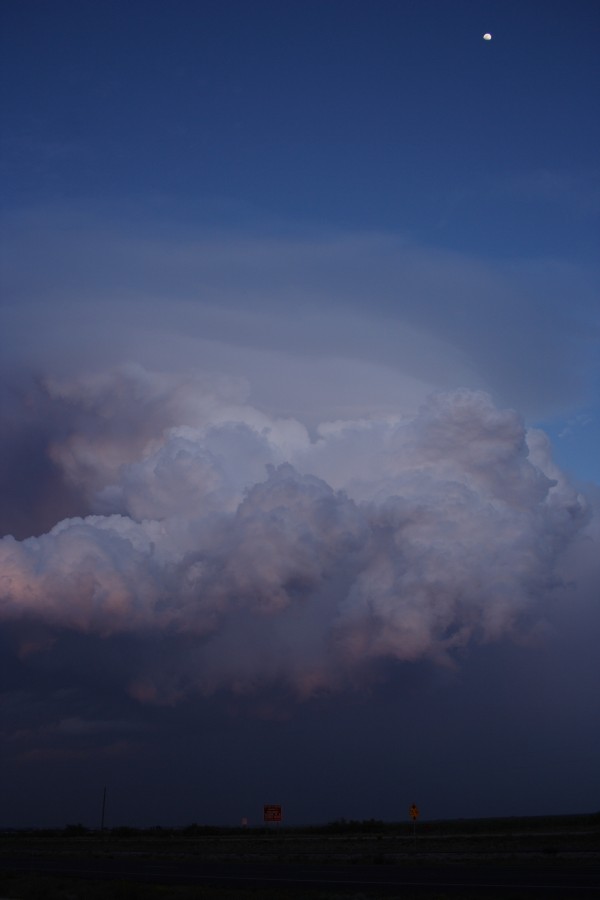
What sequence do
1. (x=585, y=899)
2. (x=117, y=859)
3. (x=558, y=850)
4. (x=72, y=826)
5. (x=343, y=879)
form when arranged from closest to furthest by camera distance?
(x=585, y=899), (x=343, y=879), (x=558, y=850), (x=117, y=859), (x=72, y=826)

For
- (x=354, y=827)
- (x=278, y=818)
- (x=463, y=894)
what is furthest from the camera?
(x=354, y=827)

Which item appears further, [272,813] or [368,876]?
[272,813]

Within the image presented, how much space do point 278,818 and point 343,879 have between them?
2564 inches

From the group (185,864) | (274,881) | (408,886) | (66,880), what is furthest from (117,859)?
(408,886)

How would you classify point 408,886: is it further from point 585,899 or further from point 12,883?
point 12,883

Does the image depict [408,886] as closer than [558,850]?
Yes

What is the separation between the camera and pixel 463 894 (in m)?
31.7

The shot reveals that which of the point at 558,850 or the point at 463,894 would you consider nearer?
the point at 463,894

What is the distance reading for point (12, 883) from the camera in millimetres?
44375

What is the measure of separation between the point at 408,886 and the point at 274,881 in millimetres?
8447

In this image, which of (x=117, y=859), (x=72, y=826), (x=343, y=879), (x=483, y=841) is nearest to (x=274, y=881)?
(x=343, y=879)

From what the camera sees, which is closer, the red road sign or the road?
the road

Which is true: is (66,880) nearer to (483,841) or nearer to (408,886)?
(408,886)

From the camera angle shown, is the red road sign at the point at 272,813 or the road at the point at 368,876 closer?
the road at the point at 368,876
